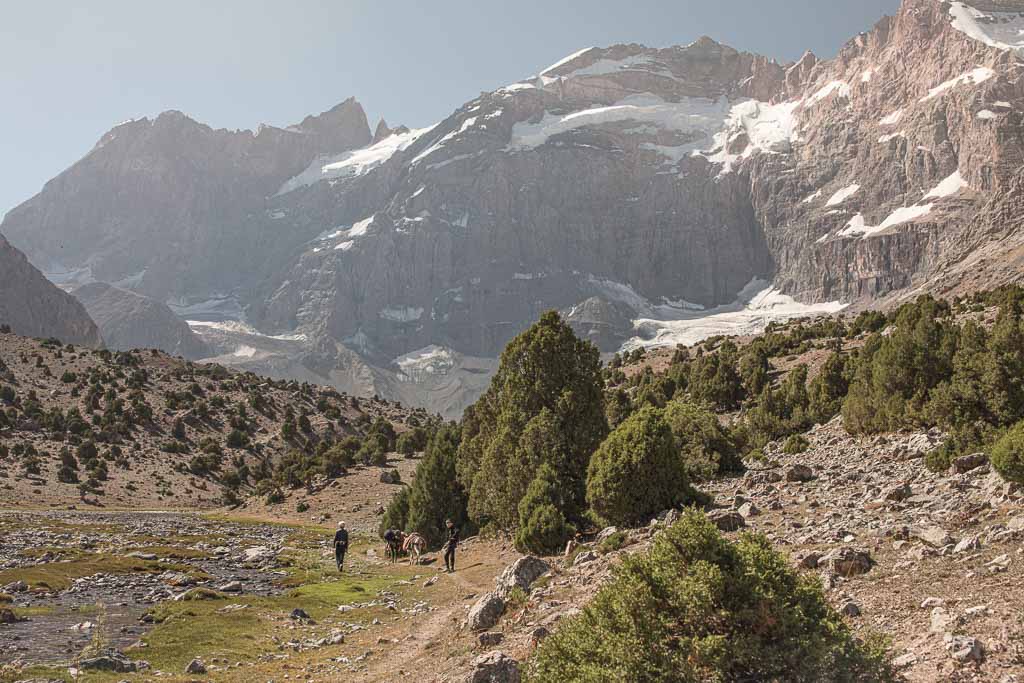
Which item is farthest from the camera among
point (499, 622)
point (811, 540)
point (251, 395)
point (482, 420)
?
point (251, 395)

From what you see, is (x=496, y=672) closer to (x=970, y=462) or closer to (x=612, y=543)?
(x=612, y=543)

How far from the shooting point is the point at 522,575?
16.3 m

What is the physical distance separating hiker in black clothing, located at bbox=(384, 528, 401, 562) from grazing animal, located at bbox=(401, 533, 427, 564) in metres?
0.54

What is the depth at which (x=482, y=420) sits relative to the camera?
30844mm

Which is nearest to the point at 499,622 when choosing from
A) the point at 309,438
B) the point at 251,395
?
the point at 309,438

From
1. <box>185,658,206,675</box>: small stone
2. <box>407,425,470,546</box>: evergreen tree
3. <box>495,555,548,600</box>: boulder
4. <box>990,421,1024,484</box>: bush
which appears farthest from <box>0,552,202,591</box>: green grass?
<box>990,421,1024,484</box>: bush

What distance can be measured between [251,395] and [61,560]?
87358 mm

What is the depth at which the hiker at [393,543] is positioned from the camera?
3200 centimetres

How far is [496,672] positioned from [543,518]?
39.2 ft

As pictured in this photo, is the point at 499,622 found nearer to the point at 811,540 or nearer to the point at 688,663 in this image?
the point at 811,540

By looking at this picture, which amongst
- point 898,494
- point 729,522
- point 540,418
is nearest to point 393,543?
point 540,418

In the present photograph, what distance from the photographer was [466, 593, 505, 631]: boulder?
46.8 feet

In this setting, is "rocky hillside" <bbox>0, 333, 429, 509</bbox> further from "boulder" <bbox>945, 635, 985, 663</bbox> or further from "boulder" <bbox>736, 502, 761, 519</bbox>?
"boulder" <bbox>945, 635, 985, 663</bbox>

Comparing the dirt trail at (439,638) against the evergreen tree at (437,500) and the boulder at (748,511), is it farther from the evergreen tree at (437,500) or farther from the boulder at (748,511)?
the evergreen tree at (437,500)
